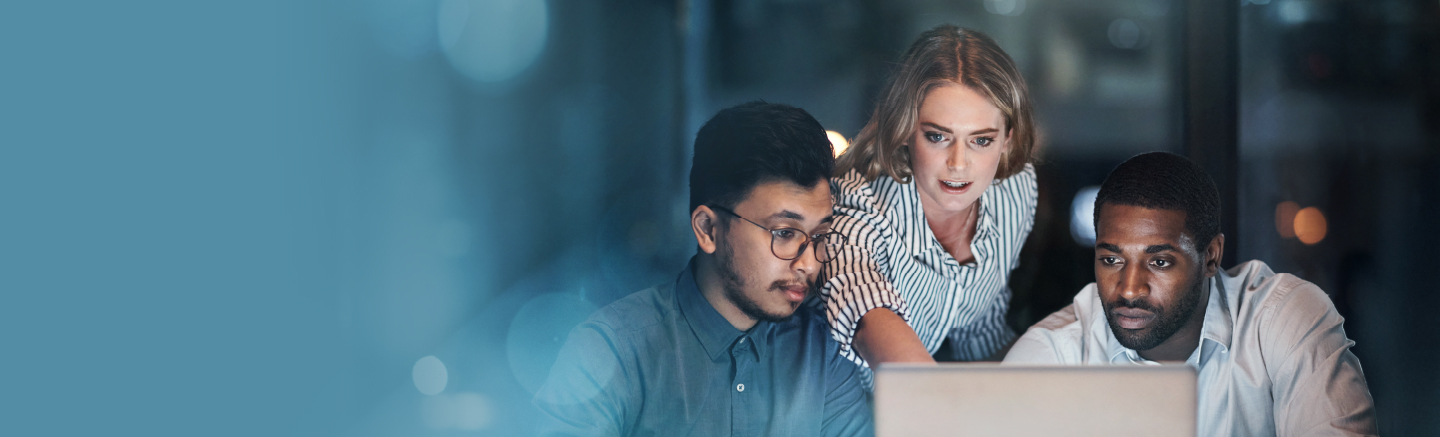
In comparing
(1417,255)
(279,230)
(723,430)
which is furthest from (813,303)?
(1417,255)

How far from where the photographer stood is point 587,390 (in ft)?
7.60

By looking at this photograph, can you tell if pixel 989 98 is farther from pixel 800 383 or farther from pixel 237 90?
pixel 237 90

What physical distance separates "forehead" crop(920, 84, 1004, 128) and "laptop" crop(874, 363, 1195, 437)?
123 cm

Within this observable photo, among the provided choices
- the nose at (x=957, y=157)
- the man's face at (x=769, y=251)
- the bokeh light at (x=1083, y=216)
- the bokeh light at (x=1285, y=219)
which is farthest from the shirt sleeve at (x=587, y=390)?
the bokeh light at (x=1285, y=219)

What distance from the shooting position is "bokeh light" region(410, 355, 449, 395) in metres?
2.31

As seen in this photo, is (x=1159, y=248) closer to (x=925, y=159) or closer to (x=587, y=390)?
(x=925, y=159)

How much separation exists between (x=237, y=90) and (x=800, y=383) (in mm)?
1607

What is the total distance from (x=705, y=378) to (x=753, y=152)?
2.13 ft

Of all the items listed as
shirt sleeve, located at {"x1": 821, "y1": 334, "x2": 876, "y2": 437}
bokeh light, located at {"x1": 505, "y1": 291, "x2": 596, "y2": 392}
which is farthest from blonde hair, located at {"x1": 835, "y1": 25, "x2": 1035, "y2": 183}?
bokeh light, located at {"x1": 505, "y1": 291, "x2": 596, "y2": 392}

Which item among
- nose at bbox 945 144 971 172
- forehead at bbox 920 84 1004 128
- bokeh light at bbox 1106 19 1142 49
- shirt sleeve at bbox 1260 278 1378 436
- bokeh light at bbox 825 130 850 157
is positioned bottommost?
shirt sleeve at bbox 1260 278 1378 436

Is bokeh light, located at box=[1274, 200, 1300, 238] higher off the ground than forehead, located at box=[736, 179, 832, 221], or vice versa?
forehead, located at box=[736, 179, 832, 221]

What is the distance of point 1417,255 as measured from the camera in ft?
8.16

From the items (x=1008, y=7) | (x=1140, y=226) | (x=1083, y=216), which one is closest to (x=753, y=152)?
(x=1008, y=7)

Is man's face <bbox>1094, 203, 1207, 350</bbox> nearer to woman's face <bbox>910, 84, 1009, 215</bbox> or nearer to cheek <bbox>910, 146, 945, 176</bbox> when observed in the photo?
woman's face <bbox>910, 84, 1009, 215</bbox>
